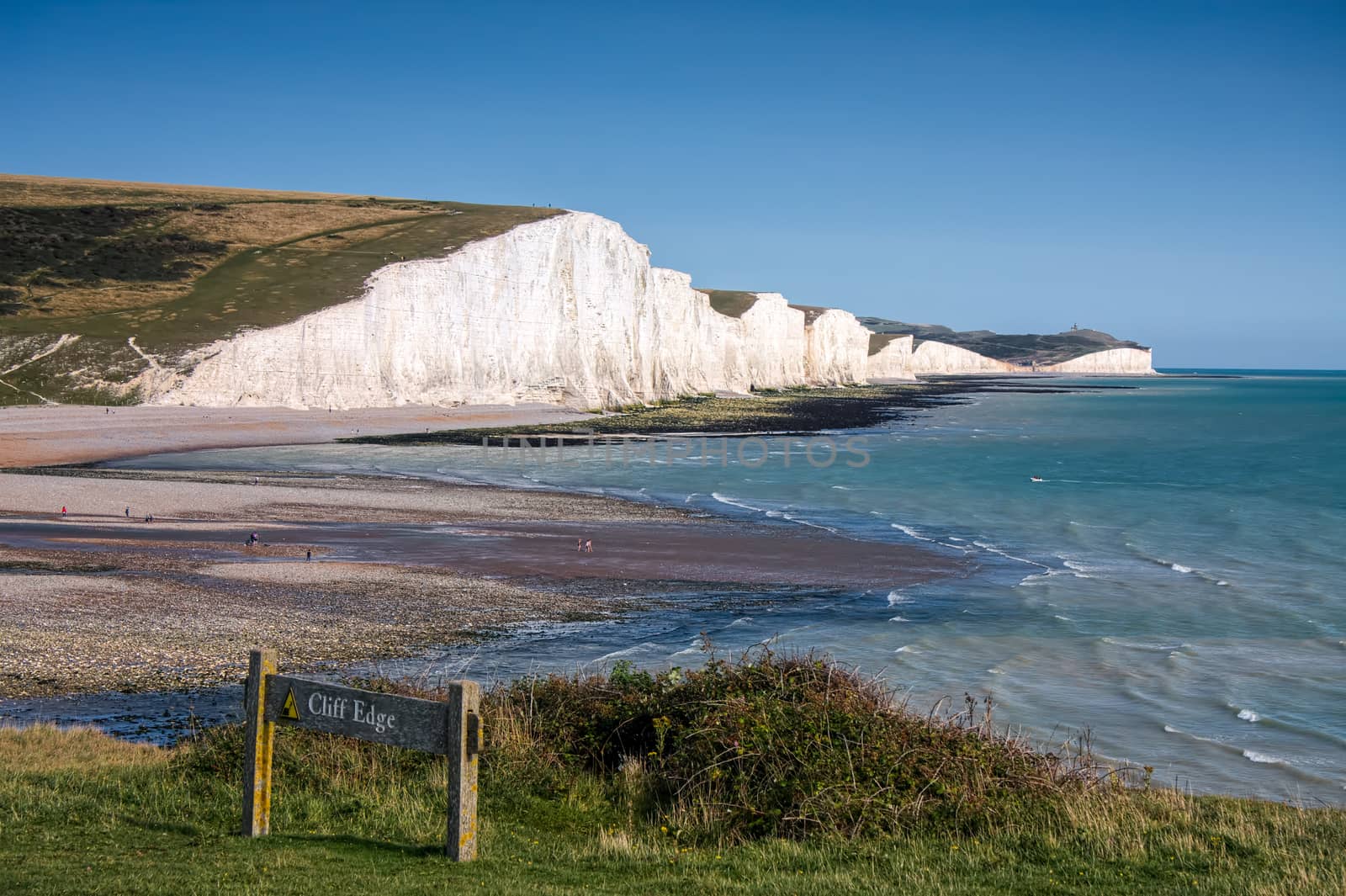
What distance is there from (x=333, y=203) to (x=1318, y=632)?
294 ft

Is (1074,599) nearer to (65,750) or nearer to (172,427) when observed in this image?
(65,750)

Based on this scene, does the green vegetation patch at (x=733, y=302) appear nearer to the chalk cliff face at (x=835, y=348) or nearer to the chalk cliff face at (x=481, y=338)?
the chalk cliff face at (x=835, y=348)

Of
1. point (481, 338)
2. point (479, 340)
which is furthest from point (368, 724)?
point (481, 338)

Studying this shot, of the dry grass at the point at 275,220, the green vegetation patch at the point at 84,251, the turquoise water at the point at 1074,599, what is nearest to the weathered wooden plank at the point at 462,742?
the turquoise water at the point at 1074,599

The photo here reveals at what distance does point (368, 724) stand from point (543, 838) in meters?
1.68

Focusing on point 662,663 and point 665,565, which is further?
point 665,565

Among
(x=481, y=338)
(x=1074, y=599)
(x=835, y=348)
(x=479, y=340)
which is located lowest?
(x=1074, y=599)

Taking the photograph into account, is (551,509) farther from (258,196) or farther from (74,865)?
(258,196)

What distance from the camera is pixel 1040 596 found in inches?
893

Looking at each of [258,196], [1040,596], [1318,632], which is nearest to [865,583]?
[1040,596]

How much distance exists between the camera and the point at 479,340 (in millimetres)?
71562

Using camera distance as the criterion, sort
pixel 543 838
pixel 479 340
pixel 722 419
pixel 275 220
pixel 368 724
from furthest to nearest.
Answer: pixel 275 220 < pixel 722 419 < pixel 479 340 < pixel 543 838 < pixel 368 724

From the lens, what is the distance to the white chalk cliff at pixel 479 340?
6088cm

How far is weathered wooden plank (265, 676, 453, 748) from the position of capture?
640 centimetres
